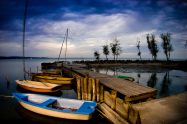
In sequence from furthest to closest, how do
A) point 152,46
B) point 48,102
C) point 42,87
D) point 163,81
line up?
point 152,46 < point 163,81 < point 42,87 < point 48,102

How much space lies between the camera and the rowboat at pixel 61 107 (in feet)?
30.6

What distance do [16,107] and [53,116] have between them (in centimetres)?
542

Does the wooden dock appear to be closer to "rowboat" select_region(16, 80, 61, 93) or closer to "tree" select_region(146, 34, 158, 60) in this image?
"rowboat" select_region(16, 80, 61, 93)

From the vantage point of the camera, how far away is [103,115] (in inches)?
402

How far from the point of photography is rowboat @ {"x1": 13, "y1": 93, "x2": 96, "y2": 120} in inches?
368

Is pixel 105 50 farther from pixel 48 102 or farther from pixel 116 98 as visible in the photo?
pixel 116 98

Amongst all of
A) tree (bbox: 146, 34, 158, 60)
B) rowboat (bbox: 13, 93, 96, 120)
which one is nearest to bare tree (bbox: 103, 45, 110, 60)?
tree (bbox: 146, 34, 158, 60)

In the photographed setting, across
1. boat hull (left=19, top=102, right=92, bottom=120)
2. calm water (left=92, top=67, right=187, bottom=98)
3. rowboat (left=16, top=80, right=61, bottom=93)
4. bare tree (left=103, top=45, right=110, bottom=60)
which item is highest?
bare tree (left=103, top=45, right=110, bottom=60)

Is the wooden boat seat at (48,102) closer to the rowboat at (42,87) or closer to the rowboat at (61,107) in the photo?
the rowboat at (61,107)

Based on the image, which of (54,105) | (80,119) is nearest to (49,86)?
(54,105)

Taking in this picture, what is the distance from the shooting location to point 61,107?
11.2 m

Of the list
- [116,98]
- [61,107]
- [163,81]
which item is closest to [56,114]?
[61,107]

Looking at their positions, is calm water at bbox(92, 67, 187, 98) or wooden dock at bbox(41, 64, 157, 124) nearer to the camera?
wooden dock at bbox(41, 64, 157, 124)

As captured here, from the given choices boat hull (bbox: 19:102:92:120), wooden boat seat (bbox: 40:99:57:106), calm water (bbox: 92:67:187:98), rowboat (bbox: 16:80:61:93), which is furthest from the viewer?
calm water (bbox: 92:67:187:98)
